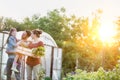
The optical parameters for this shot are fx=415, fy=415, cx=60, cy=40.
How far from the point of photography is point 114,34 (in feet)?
102

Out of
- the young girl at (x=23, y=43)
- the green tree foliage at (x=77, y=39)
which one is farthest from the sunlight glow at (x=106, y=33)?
the young girl at (x=23, y=43)

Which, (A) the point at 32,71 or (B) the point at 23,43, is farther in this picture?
(B) the point at 23,43

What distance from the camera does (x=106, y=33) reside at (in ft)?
100

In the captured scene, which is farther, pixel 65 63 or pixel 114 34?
pixel 114 34

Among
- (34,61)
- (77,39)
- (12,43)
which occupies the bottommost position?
(34,61)

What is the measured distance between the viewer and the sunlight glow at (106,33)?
30.3 meters

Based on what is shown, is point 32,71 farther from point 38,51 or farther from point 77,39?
point 77,39

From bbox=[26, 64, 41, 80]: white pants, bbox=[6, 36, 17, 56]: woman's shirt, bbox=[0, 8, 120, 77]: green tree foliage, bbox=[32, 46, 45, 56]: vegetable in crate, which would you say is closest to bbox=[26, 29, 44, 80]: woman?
bbox=[26, 64, 41, 80]: white pants

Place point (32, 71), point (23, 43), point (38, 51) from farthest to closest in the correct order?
point (23, 43) → point (32, 71) → point (38, 51)

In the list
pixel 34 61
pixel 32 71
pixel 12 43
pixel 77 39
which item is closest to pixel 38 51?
pixel 34 61

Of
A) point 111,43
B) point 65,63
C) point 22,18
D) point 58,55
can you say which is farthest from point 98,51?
point 58,55

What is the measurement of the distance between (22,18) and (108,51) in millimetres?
8056

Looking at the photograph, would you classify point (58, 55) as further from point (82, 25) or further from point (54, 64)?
A: point (82, 25)

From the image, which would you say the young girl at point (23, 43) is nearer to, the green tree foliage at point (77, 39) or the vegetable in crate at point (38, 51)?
the vegetable in crate at point (38, 51)
